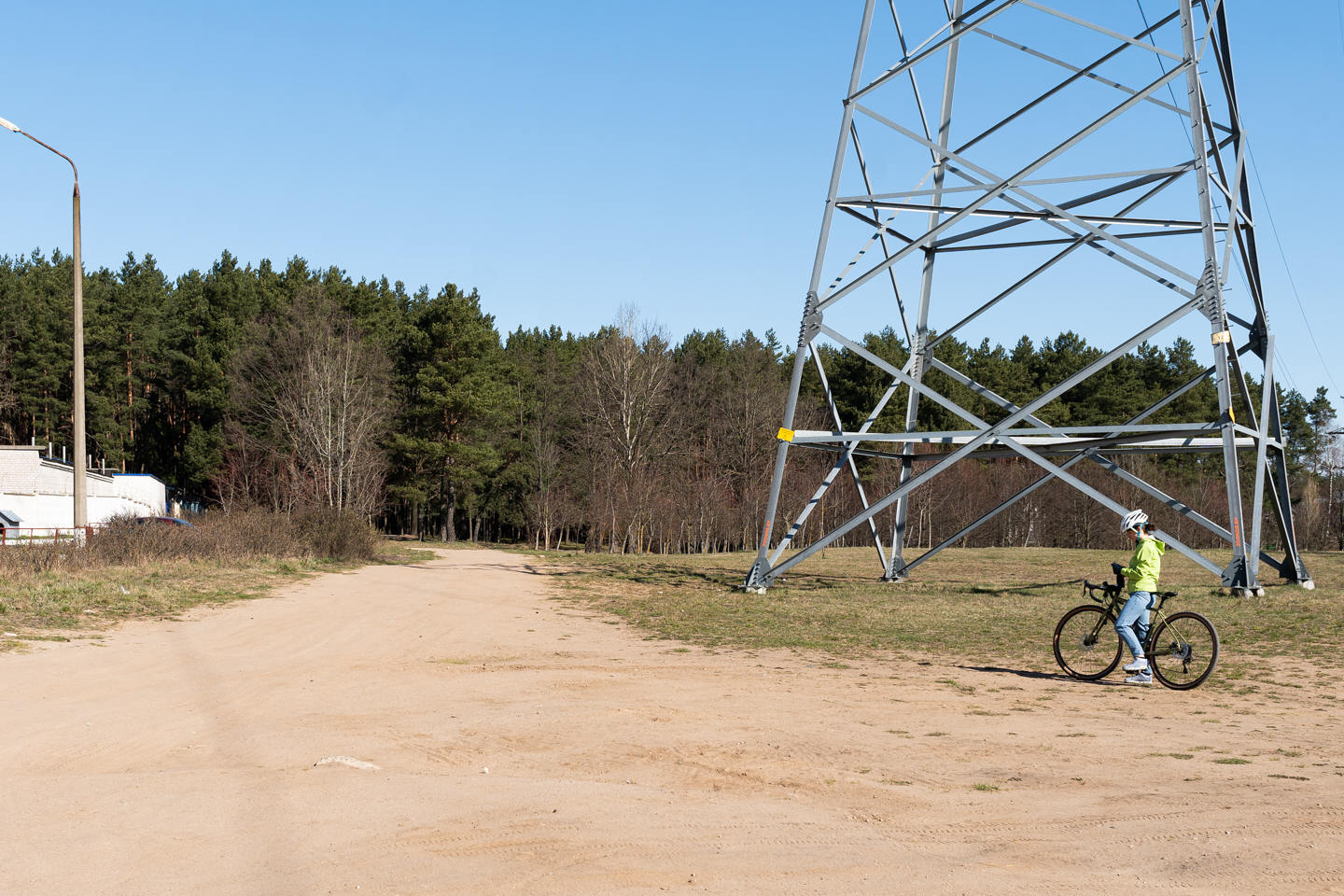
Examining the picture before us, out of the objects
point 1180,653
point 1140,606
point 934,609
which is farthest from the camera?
point 934,609

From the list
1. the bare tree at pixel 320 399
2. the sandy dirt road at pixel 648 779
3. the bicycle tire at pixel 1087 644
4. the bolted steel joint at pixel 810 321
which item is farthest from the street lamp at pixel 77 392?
the bare tree at pixel 320 399

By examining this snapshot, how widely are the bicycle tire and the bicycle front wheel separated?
0.41 m

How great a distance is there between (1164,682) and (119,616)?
13.4 m

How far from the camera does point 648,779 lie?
6.95 meters

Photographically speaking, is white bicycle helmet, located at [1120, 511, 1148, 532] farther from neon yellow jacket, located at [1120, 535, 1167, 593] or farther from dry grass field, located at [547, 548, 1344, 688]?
dry grass field, located at [547, 548, 1344, 688]

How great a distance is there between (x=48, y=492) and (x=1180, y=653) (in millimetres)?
43472

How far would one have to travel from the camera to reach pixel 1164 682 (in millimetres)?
10812

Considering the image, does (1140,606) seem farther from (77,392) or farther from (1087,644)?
(77,392)

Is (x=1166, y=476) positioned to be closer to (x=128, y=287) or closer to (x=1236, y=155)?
(x=1236, y=155)

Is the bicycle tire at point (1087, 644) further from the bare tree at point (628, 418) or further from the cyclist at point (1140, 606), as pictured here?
the bare tree at point (628, 418)

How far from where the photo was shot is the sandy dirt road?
5.16 metres

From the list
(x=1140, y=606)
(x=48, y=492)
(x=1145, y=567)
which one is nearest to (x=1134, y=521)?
(x=1145, y=567)

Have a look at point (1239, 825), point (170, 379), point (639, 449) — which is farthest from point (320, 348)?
point (1239, 825)

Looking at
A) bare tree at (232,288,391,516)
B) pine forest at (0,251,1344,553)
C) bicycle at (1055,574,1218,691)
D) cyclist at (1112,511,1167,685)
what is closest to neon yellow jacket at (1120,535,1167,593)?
cyclist at (1112,511,1167,685)
